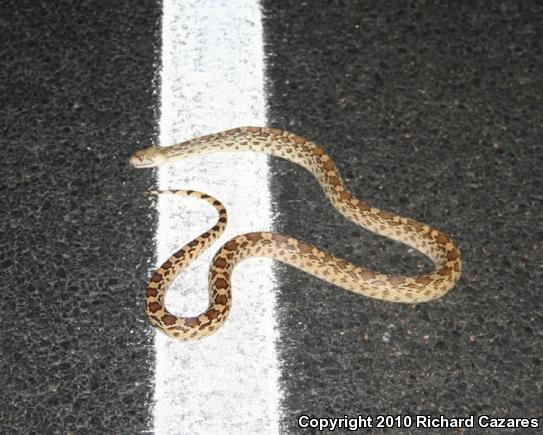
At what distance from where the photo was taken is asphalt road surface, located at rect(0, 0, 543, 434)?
17.8 ft

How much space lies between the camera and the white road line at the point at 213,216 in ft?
17.3

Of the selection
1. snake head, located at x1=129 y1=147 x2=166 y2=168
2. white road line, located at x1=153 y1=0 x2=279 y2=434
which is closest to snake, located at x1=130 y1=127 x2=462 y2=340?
snake head, located at x1=129 y1=147 x2=166 y2=168

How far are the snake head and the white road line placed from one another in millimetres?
87

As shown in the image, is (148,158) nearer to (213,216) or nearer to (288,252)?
(213,216)

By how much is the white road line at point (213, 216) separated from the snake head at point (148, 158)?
9 cm

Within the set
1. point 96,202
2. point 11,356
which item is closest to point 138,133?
point 96,202

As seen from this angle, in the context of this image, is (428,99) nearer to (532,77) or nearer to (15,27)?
(532,77)

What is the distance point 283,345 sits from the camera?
5633 mm

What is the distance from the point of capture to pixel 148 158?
6.56 metres

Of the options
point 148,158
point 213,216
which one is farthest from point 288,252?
point 148,158

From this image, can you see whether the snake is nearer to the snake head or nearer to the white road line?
the snake head

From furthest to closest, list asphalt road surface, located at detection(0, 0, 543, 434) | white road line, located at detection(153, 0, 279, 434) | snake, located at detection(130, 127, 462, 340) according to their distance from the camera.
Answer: snake, located at detection(130, 127, 462, 340) < asphalt road surface, located at detection(0, 0, 543, 434) < white road line, located at detection(153, 0, 279, 434)

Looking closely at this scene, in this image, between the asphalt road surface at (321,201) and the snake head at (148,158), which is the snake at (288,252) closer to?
the snake head at (148,158)

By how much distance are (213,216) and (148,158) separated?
711mm
